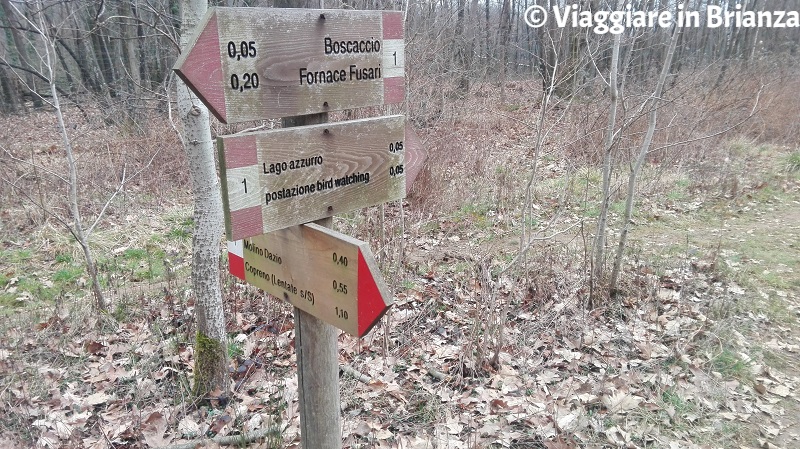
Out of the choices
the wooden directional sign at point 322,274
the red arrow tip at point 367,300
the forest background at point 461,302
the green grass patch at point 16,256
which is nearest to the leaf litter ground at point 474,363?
the forest background at point 461,302

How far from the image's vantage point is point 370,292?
1.65m

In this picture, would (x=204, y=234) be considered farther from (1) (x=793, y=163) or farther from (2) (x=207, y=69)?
(1) (x=793, y=163)

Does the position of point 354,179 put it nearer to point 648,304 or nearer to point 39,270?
point 648,304

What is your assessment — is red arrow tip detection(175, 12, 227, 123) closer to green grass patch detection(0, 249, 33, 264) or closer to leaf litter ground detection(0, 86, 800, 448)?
leaf litter ground detection(0, 86, 800, 448)

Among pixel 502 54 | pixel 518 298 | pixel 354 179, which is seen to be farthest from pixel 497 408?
pixel 502 54

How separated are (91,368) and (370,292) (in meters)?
3.41

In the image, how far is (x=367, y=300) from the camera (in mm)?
1664

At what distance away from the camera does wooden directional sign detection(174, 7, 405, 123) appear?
1584 mm

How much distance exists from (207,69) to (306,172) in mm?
455

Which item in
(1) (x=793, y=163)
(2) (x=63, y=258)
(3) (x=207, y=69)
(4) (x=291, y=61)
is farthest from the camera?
(1) (x=793, y=163)

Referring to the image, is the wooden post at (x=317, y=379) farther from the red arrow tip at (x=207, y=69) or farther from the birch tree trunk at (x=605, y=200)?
the birch tree trunk at (x=605, y=200)

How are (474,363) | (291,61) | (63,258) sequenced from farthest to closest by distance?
(63,258) < (474,363) < (291,61)

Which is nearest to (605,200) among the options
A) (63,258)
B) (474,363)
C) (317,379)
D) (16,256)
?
(474,363)

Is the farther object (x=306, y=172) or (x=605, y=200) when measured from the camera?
(x=605, y=200)
